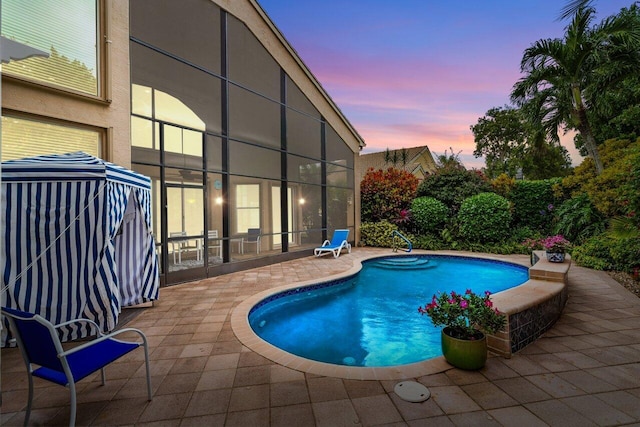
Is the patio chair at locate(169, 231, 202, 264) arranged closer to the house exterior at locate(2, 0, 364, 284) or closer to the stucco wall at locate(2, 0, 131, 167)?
the house exterior at locate(2, 0, 364, 284)

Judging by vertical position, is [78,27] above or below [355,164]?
above

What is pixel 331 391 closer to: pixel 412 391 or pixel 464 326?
pixel 412 391

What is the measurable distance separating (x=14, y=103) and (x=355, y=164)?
33.3ft

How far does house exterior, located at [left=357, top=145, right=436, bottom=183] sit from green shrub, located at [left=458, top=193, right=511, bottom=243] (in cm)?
1162

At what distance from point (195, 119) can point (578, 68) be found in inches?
415

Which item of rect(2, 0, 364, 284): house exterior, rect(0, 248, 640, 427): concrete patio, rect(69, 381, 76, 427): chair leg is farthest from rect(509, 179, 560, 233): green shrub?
rect(69, 381, 76, 427): chair leg

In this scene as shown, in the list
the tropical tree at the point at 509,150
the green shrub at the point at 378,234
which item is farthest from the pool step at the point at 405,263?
the tropical tree at the point at 509,150

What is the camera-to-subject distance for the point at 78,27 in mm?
4520

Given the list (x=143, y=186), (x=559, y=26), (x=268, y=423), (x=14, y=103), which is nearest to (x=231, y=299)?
(x=143, y=186)

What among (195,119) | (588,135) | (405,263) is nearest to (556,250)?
(405,263)

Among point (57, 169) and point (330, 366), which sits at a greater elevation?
point (57, 169)

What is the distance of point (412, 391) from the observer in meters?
2.49

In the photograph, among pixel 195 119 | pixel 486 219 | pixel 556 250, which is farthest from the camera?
pixel 486 219

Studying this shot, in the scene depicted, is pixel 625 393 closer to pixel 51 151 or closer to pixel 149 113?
pixel 51 151
